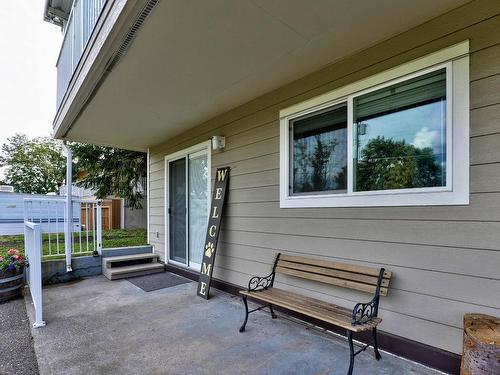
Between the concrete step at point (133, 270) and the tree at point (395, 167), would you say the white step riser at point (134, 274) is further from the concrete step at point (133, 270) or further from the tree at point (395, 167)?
the tree at point (395, 167)

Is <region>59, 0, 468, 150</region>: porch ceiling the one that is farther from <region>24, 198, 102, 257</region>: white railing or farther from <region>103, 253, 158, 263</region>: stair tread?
<region>103, 253, 158, 263</region>: stair tread

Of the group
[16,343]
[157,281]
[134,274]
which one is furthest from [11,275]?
[157,281]

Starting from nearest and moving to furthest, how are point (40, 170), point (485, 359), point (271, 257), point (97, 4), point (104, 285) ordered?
1. point (485, 359)
2. point (97, 4)
3. point (271, 257)
4. point (104, 285)
5. point (40, 170)

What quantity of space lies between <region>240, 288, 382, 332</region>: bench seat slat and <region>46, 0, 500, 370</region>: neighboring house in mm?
266

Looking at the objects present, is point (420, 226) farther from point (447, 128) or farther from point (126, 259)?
point (126, 259)

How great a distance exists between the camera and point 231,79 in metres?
2.93

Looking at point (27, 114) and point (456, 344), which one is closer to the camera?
point (456, 344)

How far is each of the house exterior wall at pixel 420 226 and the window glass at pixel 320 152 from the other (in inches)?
8.5

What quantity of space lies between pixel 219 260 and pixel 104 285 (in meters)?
1.87

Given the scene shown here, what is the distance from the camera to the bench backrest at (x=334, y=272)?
2.19 metres

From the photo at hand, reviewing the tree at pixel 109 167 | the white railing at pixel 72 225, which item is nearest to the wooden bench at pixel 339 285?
the white railing at pixel 72 225

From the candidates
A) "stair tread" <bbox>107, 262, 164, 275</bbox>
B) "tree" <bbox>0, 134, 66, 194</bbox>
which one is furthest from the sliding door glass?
"tree" <bbox>0, 134, 66, 194</bbox>

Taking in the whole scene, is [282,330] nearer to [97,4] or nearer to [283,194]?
[283,194]

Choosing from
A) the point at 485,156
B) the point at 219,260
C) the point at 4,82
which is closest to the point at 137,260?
the point at 219,260
